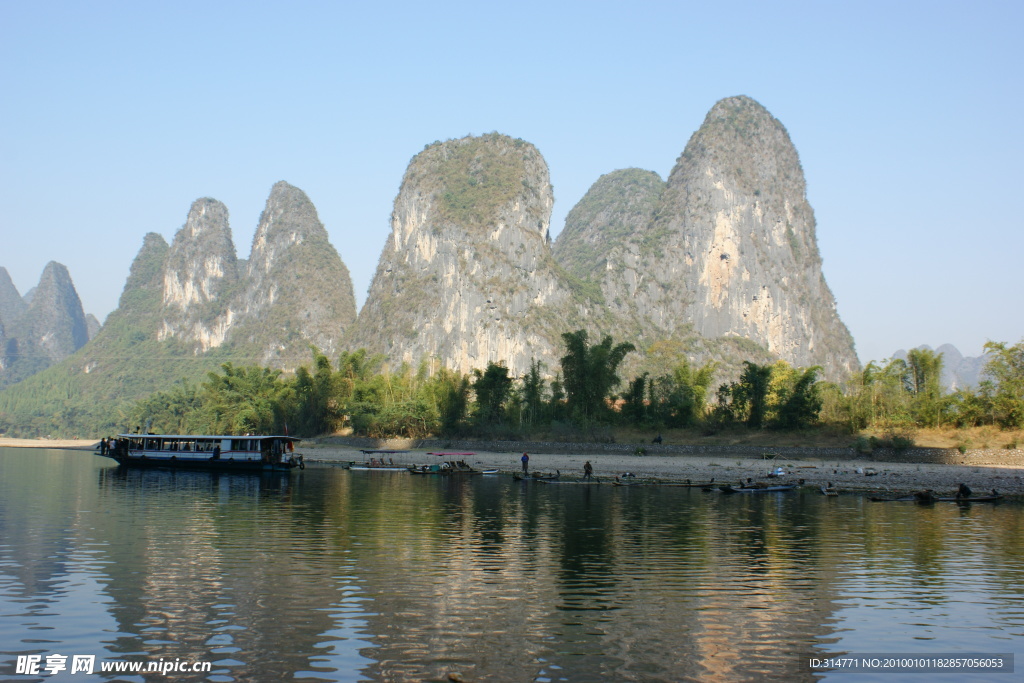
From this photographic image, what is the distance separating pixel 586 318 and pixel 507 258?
21.8 meters

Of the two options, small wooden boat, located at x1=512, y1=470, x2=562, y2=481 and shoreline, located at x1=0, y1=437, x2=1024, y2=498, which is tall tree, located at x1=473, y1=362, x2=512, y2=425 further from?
small wooden boat, located at x1=512, y1=470, x2=562, y2=481

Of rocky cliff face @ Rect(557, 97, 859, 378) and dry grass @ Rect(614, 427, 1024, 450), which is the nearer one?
dry grass @ Rect(614, 427, 1024, 450)

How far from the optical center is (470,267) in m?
149

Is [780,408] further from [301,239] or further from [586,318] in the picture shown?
[301,239]

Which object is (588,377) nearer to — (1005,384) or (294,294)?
(1005,384)

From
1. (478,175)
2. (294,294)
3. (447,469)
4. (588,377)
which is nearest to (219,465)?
(447,469)

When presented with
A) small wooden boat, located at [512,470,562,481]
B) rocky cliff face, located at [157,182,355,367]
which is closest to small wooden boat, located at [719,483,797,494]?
small wooden boat, located at [512,470,562,481]

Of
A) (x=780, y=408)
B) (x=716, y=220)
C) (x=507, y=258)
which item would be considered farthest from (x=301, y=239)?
(x=780, y=408)

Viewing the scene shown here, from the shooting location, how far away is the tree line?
55.8 metres

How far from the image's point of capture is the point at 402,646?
42.8 feet

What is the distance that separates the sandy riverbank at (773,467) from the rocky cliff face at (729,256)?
118654 millimetres

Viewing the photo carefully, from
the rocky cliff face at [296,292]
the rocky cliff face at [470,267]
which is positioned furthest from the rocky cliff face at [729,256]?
the rocky cliff face at [296,292]

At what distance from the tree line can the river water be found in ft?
87.0

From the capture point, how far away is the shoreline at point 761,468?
43344 millimetres
